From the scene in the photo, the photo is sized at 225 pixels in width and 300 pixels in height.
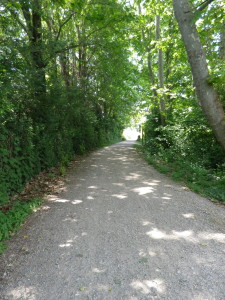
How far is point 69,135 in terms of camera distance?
1028 centimetres

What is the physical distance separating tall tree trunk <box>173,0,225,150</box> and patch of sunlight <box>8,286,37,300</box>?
4977 millimetres

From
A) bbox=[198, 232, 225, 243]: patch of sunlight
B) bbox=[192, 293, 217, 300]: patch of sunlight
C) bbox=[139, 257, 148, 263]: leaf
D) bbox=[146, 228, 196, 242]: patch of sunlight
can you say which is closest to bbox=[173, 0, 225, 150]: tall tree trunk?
bbox=[198, 232, 225, 243]: patch of sunlight

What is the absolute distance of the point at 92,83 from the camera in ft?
42.8

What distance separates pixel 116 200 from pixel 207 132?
182 inches

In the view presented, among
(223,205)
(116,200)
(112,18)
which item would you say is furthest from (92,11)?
(223,205)

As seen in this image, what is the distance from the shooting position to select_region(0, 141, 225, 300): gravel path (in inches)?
90.0

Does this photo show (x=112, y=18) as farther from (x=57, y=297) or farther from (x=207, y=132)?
(x=57, y=297)

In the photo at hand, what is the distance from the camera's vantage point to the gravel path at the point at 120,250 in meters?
2.29

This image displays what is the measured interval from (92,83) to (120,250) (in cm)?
1183

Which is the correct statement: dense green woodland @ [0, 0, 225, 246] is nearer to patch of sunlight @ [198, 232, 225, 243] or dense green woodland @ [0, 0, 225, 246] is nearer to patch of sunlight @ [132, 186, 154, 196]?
patch of sunlight @ [132, 186, 154, 196]

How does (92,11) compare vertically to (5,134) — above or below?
above

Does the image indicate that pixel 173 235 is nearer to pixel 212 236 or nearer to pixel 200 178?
pixel 212 236

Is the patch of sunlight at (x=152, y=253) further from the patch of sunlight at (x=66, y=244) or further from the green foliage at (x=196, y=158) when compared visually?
the green foliage at (x=196, y=158)

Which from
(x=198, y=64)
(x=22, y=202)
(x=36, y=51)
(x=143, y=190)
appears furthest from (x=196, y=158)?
(x=36, y=51)
